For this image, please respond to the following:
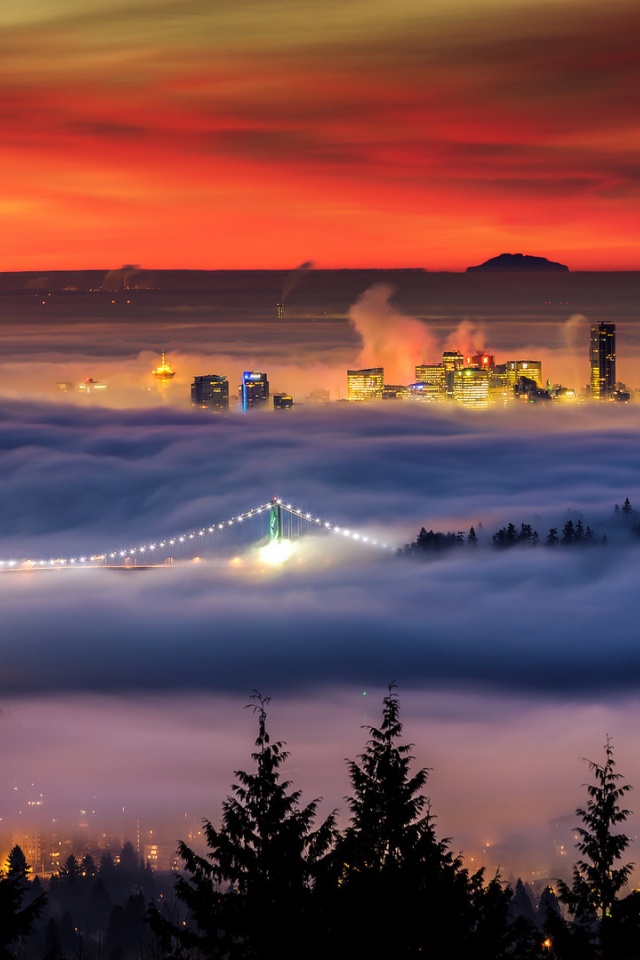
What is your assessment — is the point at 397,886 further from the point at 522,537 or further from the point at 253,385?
the point at 253,385

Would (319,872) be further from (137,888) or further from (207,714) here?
(207,714)

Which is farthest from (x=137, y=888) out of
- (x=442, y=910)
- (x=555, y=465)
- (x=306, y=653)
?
(x=555, y=465)

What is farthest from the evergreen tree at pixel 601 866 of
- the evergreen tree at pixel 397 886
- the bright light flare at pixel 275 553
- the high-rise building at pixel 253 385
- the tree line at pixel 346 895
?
the high-rise building at pixel 253 385

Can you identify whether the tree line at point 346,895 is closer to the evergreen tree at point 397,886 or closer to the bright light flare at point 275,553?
the evergreen tree at point 397,886

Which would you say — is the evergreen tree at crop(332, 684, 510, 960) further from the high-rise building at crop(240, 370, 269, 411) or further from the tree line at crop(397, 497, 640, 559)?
the high-rise building at crop(240, 370, 269, 411)

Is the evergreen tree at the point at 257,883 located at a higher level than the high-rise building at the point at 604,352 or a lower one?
lower

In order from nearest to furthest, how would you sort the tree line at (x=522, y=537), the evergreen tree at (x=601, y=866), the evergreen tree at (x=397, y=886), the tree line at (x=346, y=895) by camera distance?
1. the tree line at (x=346, y=895)
2. the evergreen tree at (x=397, y=886)
3. the evergreen tree at (x=601, y=866)
4. the tree line at (x=522, y=537)

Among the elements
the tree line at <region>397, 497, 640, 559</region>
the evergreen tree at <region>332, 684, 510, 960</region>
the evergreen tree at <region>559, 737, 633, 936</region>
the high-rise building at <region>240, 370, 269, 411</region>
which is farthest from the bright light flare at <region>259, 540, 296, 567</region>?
the evergreen tree at <region>332, 684, 510, 960</region>

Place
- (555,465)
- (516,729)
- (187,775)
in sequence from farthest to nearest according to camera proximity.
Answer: (555,465) → (516,729) → (187,775)
